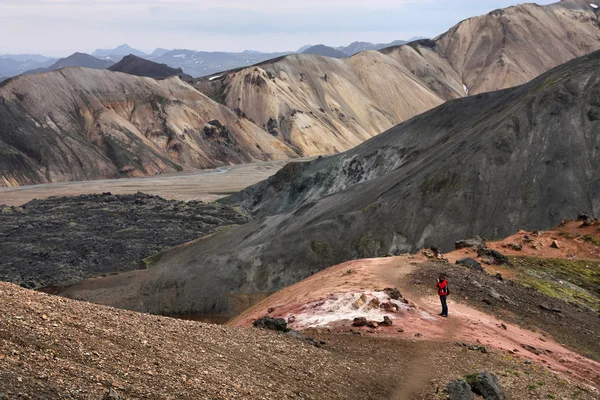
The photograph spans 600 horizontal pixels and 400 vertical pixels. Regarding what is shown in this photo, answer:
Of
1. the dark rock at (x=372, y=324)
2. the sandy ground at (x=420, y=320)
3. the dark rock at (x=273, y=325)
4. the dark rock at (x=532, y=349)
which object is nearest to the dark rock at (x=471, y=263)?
the sandy ground at (x=420, y=320)

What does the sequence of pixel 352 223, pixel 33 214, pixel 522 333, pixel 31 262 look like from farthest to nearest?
1. pixel 33 214
2. pixel 31 262
3. pixel 352 223
4. pixel 522 333

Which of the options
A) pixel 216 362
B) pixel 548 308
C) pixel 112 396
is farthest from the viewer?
pixel 548 308

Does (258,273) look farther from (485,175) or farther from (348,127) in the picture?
(348,127)

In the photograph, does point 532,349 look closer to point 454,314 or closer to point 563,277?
point 454,314

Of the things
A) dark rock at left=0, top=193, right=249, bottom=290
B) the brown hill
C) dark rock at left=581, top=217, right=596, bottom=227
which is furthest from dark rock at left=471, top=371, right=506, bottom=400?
dark rock at left=0, top=193, right=249, bottom=290

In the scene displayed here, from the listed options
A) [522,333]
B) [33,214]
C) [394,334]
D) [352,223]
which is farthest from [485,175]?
[33,214]

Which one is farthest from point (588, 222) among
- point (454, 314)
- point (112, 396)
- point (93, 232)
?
point (93, 232)

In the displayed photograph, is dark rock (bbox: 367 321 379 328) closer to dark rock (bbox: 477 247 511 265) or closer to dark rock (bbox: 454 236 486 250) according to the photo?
dark rock (bbox: 477 247 511 265)
